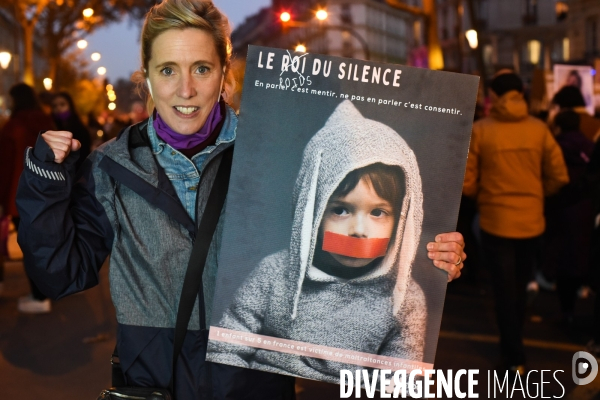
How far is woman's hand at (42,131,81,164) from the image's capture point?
88.8 inches

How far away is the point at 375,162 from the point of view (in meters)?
2.11

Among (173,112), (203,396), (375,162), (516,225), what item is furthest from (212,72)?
(516,225)

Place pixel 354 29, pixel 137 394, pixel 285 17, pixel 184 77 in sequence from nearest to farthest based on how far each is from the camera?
pixel 137 394 < pixel 184 77 < pixel 285 17 < pixel 354 29

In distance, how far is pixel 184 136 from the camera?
93.4 inches

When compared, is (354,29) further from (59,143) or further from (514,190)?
(59,143)

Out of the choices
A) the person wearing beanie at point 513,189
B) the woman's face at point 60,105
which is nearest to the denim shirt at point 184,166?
the person wearing beanie at point 513,189

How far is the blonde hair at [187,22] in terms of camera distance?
230 cm

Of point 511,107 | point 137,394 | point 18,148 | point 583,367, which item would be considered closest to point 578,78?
point 511,107

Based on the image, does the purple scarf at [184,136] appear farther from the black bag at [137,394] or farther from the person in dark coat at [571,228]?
the person in dark coat at [571,228]

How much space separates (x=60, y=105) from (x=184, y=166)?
7.37 meters

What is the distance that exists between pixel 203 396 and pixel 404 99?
3.43 ft

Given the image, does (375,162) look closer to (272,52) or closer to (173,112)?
(272,52)

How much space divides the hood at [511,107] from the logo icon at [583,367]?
72.7 inches

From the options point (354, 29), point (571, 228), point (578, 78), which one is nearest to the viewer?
point (571, 228)
